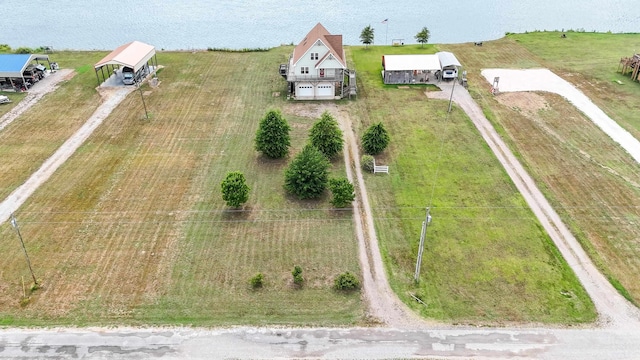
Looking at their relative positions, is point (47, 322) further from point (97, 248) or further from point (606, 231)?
point (606, 231)

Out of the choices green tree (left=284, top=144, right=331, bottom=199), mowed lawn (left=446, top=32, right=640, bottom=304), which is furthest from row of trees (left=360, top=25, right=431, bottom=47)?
green tree (left=284, top=144, right=331, bottom=199)

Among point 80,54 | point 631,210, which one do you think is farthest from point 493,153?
point 80,54

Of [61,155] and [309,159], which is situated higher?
[309,159]

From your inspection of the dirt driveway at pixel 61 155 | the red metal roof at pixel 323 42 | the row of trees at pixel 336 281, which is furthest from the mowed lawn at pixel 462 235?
the dirt driveway at pixel 61 155

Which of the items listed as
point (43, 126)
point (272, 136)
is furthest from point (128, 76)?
Answer: point (272, 136)

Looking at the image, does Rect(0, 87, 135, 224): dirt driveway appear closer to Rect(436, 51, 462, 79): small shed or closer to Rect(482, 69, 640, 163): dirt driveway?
Rect(436, 51, 462, 79): small shed

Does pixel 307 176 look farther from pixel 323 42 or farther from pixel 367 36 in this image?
pixel 367 36

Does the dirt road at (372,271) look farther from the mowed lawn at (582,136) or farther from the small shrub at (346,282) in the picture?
the mowed lawn at (582,136)
